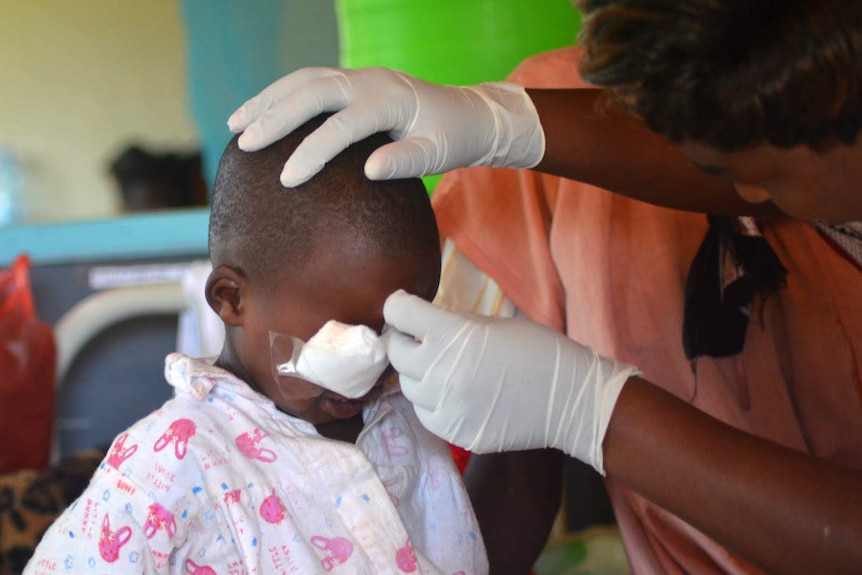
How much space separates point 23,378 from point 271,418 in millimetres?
1500

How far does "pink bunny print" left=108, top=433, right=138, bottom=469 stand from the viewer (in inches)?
33.7

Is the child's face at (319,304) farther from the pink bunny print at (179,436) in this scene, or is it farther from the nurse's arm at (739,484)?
the nurse's arm at (739,484)

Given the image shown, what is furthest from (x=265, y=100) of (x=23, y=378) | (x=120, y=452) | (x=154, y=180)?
(x=154, y=180)

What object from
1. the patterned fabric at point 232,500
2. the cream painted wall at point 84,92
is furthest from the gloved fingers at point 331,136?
the cream painted wall at point 84,92

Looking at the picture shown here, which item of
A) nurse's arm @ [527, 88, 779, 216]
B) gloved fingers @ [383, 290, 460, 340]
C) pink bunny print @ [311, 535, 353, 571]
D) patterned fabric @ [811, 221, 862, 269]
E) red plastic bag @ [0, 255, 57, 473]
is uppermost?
nurse's arm @ [527, 88, 779, 216]

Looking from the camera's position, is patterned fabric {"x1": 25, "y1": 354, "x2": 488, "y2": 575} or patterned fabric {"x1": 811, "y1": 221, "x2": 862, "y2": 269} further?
patterned fabric {"x1": 811, "y1": 221, "x2": 862, "y2": 269}

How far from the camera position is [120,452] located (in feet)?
2.84

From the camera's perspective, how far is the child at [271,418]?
0.85 meters

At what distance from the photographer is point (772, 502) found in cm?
86

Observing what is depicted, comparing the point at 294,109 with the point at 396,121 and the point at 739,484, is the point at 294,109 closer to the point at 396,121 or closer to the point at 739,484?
the point at 396,121

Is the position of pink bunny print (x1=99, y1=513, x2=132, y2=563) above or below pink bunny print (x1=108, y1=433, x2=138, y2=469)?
below

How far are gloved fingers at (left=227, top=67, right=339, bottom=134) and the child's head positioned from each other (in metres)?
0.04

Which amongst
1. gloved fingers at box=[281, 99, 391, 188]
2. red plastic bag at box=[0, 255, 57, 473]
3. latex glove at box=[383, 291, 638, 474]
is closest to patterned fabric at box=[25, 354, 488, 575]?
latex glove at box=[383, 291, 638, 474]

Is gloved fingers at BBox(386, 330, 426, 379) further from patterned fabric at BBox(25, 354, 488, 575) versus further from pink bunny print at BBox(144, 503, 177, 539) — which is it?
pink bunny print at BBox(144, 503, 177, 539)
